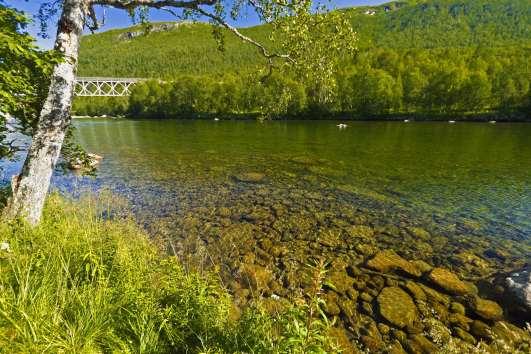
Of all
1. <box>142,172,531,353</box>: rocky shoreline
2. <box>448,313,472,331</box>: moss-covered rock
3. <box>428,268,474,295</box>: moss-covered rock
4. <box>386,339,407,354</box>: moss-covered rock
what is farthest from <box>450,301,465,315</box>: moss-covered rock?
<box>386,339,407,354</box>: moss-covered rock

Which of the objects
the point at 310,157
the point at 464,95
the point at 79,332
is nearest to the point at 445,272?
the point at 79,332

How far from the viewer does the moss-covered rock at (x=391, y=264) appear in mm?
10031

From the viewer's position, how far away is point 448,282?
934cm

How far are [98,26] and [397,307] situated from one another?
35.7 ft

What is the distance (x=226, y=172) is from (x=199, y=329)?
20.6 m

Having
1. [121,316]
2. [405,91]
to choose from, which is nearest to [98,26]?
[121,316]

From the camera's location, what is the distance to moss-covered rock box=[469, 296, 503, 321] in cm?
799

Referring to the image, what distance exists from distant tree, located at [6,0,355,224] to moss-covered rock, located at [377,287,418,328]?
5.83 metres

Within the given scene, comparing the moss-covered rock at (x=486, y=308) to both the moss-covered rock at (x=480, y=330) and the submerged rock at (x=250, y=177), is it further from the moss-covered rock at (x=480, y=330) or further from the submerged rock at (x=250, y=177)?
the submerged rock at (x=250, y=177)

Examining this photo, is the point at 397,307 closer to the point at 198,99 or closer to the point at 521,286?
the point at 521,286

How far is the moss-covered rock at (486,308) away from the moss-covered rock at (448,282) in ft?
1.33

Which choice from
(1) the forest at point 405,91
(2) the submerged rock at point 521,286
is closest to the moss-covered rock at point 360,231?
(2) the submerged rock at point 521,286

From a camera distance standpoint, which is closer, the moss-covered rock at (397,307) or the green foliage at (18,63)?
the green foliage at (18,63)

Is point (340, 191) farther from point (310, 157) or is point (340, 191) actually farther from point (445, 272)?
point (310, 157)
